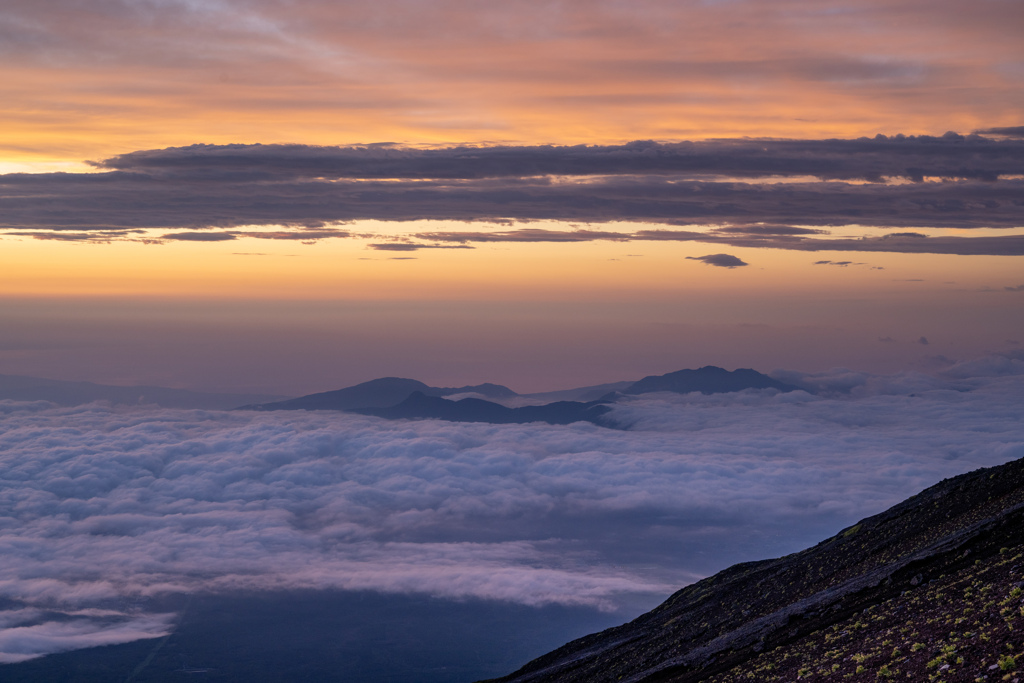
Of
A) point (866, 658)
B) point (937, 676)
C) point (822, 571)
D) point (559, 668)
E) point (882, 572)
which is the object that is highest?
point (937, 676)

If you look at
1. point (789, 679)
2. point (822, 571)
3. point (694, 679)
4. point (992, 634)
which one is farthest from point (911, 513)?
point (992, 634)

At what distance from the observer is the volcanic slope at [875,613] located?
32375 mm

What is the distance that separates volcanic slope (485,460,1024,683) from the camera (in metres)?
32.4

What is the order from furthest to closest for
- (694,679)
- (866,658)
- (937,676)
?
(694,679), (866,658), (937,676)

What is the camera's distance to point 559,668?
81188mm

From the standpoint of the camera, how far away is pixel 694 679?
5153 centimetres

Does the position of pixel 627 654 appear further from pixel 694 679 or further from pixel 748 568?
pixel 748 568

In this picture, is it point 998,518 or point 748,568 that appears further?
point 748,568

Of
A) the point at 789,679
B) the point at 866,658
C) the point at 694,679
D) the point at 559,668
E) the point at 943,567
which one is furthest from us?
the point at 559,668

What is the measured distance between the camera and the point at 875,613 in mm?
45375

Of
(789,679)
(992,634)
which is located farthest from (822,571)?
(992,634)

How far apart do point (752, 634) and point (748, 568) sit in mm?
50791

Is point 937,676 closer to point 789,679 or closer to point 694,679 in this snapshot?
point 789,679

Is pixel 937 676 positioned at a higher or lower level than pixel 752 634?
higher
